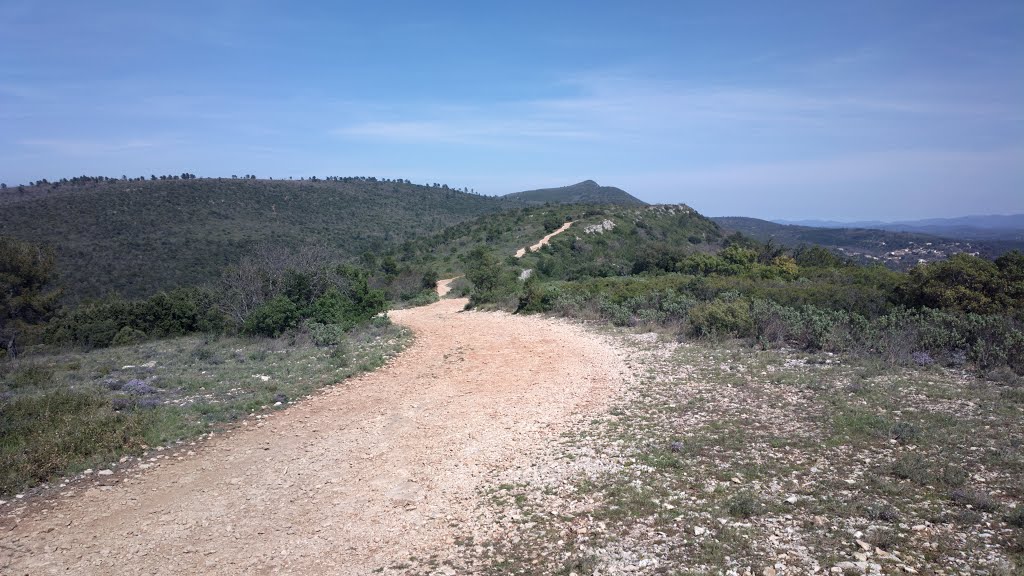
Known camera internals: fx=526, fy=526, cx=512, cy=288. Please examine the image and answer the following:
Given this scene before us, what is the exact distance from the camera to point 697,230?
49531mm

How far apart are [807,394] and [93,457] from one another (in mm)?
→ 10593

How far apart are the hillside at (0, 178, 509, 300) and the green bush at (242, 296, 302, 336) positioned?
23.0 metres

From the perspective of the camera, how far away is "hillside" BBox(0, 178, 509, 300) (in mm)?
36500

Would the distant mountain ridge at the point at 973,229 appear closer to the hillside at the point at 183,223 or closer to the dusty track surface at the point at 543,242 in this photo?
the dusty track surface at the point at 543,242

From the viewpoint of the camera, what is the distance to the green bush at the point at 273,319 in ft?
51.1

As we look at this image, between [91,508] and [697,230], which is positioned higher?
[697,230]

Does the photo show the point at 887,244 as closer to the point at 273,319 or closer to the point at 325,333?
the point at 325,333

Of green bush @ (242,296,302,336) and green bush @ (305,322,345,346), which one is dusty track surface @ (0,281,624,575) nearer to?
green bush @ (305,322,345,346)

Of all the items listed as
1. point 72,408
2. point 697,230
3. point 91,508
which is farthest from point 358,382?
point 697,230

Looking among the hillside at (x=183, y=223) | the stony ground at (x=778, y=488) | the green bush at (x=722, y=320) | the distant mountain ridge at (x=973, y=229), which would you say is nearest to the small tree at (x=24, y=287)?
the hillside at (x=183, y=223)

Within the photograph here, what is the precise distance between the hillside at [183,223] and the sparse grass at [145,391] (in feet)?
80.9

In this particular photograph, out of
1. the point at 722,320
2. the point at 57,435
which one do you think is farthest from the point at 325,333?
the point at 722,320

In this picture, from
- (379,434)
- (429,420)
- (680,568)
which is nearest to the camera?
(680,568)

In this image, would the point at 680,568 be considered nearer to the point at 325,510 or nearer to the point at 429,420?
the point at 325,510
